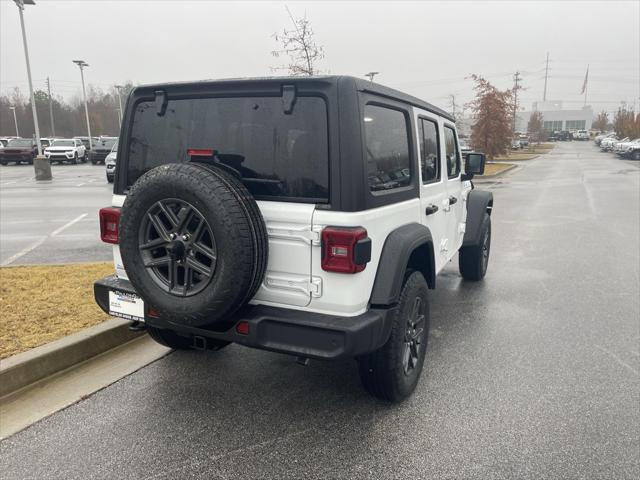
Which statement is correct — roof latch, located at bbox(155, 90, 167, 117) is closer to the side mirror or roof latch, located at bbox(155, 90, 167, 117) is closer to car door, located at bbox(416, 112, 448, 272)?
car door, located at bbox(416, 112, 448, 272)

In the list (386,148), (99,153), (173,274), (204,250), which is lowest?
(99,153)

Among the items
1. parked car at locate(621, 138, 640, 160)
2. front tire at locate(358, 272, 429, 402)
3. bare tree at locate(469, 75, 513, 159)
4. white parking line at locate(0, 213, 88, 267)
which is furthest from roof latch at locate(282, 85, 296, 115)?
parked car at locate(621, 138, 640, 160)

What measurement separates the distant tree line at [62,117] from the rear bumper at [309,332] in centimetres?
8288

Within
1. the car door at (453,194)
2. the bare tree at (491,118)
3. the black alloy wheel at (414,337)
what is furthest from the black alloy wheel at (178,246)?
the bare tree at (491,118)

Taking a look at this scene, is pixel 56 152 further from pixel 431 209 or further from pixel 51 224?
pixel 431 209

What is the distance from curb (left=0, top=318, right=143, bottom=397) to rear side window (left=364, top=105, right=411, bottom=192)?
260 cm

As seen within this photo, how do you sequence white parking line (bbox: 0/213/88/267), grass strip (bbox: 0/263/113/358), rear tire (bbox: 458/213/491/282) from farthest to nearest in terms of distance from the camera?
white parking line (bbox: 0/213/88/267)
rear tire (bbox: 458/213/491/282)
grass strip (bbox: 0/263/113/358)

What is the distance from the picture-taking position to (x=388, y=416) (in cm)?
317

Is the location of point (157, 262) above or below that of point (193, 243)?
below

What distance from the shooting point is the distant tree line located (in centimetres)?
8044

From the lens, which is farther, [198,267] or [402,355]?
[402,355]

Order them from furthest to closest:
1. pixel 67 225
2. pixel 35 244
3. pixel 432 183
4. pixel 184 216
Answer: pixel 67 225, pixel 35 244, pixel 432 183, pixel 184 216

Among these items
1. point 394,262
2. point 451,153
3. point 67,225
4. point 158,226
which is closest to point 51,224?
point 67,225

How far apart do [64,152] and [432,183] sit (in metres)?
33.3
